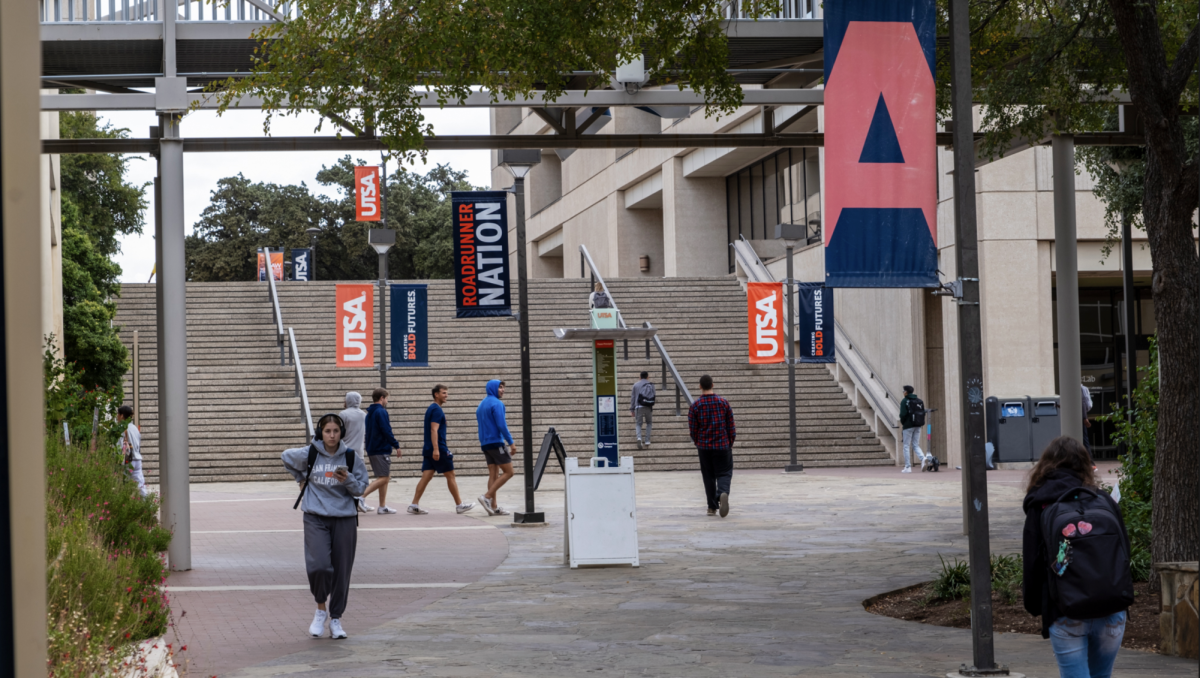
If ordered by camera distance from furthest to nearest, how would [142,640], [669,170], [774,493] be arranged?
[669,170] < [774,493] < [142,640]

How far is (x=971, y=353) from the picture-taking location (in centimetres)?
660

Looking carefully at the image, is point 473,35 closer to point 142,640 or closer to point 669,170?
point 142,640

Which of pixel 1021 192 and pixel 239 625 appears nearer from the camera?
pixel 239 625

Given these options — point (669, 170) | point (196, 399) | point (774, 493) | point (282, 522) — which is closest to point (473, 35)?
point (282, 522)

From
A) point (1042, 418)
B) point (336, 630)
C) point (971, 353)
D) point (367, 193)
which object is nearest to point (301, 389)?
point (1042, 418)

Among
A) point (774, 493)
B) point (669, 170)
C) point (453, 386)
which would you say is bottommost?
point (774, 493)

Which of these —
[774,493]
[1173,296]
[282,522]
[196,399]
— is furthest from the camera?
[196,399]

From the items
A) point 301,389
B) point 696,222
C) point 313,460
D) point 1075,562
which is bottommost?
point 1075,562

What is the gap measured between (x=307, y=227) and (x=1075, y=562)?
64.8 metres

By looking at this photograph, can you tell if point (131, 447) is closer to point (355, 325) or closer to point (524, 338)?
point (524, 338)

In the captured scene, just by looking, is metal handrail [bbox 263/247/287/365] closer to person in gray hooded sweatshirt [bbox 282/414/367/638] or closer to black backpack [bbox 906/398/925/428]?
black backpack [bbox 906/398/925/428]

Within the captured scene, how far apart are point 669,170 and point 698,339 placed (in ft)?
43.9

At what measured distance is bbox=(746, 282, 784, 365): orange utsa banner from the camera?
25.5 meters

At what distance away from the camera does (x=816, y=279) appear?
32.2 metres
